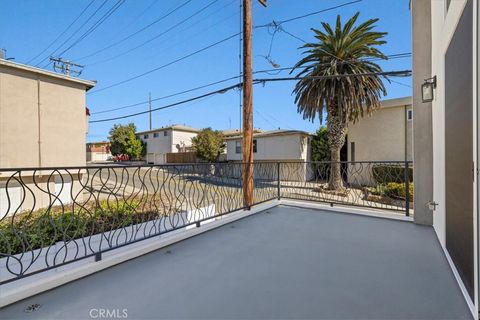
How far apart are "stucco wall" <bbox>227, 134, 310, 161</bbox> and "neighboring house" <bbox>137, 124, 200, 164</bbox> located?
8.84 metres

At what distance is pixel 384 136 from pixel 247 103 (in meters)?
9.84

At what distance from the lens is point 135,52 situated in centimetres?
1180

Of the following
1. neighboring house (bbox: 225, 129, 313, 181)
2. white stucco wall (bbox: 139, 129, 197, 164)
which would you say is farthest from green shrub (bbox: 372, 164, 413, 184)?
white stucco wall (bbox: 139, 129, 197, 164)

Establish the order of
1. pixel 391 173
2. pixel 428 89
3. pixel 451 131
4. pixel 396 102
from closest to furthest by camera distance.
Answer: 1. pixel 451 131
2. pixel 428 89
3. pixel 391 173
4. pixel 396 102

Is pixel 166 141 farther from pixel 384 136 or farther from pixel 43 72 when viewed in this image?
pixel 384 136

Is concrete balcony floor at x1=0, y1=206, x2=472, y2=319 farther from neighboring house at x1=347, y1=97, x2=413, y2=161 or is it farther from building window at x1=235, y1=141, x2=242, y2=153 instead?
building window at x1=235, y1=141, x2=242, y2=153

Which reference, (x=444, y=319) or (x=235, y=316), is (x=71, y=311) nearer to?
(x=235, y=316)

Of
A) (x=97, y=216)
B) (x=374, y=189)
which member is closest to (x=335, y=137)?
(x=374, y=189)

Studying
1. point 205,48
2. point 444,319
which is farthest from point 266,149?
point 444,319

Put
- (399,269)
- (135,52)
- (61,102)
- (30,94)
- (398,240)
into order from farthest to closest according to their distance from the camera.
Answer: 1. (135,52)
2. (61,102)
3. (30,94)
4. (398,240)
5. (399,269)

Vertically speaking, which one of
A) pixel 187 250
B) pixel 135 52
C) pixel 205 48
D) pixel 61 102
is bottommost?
pixel 187 250

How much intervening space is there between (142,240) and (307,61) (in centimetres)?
1022

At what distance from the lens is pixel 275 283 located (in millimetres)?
A: 1856

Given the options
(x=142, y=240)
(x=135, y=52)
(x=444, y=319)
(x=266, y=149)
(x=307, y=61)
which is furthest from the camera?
(x=266, y=149)
